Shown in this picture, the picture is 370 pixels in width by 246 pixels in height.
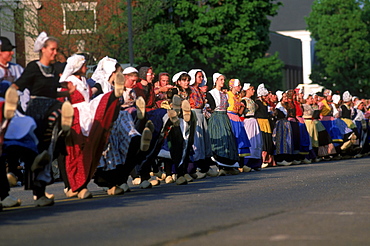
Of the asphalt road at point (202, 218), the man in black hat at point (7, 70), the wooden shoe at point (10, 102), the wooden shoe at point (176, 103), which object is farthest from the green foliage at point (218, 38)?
the wooden shoe at point (10, 102)

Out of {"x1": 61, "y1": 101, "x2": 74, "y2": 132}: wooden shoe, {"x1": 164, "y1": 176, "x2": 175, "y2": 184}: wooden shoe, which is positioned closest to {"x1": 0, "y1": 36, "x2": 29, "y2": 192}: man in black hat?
{"x1": 61, "y1": 101, "x2": 74, "y2": 132}: wooden shoe

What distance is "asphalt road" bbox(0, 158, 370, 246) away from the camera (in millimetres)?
7555

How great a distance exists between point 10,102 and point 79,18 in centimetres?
2775

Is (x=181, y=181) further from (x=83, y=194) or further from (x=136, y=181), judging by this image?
(x=83, y=194)

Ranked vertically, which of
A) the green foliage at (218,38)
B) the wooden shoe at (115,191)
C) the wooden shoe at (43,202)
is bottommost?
the wooden shoe at (115,191)

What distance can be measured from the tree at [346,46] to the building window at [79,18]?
32.0 m

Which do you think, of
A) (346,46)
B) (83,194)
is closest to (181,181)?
(83,194)

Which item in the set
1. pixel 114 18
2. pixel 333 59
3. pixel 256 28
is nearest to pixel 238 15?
pixel 256 28

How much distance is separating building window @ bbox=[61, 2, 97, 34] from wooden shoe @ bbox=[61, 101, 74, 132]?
26535 mm

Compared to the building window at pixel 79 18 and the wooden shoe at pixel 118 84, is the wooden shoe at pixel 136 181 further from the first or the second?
the building window at pixel 79 18

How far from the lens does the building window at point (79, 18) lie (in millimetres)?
36781

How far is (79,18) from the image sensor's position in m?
36.8

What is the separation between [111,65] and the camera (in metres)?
13.1

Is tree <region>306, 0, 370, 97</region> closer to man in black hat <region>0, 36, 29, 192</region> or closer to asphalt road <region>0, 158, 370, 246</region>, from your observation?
asphalt road <region>0, 158, 370, 246</region>
